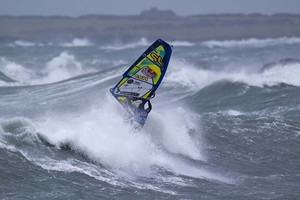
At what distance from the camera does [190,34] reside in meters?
79.8

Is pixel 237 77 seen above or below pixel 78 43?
below

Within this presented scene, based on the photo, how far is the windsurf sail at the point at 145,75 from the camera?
45.7 feet

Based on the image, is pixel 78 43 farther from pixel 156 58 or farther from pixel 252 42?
pixel 156 58

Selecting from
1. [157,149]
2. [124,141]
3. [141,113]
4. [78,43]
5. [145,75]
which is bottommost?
[124,141]

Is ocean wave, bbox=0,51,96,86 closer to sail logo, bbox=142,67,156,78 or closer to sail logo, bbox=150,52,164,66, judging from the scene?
sail logo, bbox=142,67,156,78

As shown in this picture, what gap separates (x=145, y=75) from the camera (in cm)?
1419

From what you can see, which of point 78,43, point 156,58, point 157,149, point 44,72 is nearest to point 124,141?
point 157,149

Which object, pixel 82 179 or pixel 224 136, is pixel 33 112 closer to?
pixel 224 136

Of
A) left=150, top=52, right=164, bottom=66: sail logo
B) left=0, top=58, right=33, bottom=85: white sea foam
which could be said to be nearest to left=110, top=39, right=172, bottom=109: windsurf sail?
left=150, top=52, right=164, bottom=66: sail logo

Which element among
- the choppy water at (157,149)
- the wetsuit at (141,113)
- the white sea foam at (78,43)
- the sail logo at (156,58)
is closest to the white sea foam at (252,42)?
the white sea foam at (78,43)

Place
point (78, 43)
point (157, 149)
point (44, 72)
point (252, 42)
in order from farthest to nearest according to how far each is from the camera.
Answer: point (78, 43), point (252, 42), point (44, 72), point (157, 149)

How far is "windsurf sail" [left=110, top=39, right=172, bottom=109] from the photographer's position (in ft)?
45.7

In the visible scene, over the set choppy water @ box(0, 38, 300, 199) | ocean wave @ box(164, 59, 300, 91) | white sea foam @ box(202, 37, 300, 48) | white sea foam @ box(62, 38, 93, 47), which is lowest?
choppy water @ box(0, 38, 300, 199)

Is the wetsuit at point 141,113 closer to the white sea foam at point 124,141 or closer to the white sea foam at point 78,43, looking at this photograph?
the white sea foam at point 124,141
